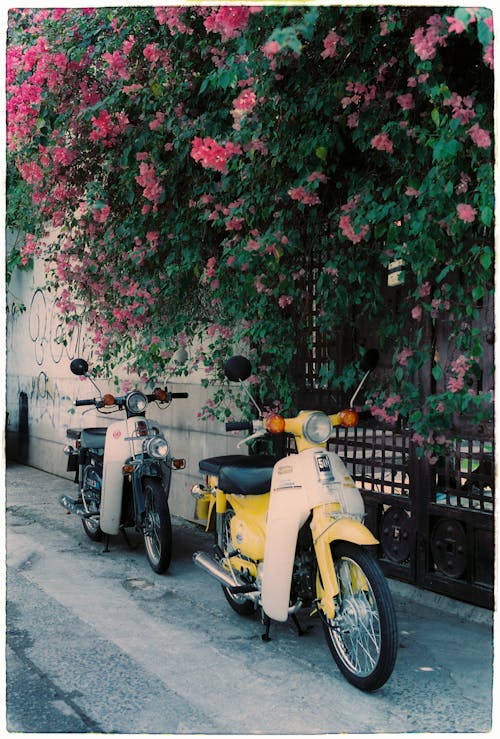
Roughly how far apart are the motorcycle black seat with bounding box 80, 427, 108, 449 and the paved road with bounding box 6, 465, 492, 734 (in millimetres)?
1247

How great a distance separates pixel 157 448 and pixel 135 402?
0.45 metres

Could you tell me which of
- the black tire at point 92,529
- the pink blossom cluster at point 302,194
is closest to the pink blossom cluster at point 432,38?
the pink blossom cluster at point 302,194

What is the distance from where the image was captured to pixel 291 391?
633cm

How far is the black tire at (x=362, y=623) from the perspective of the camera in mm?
3697

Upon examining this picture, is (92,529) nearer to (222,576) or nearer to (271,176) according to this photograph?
(222,576)

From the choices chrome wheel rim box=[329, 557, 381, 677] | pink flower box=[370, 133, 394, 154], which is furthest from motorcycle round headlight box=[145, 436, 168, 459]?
pink flower box=[370, 133, 394, 154]

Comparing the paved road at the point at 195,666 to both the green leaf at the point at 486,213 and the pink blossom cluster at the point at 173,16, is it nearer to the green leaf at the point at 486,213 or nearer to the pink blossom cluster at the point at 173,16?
the green leaf at the point at 486,213

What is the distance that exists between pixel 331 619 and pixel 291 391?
2508 millimetres

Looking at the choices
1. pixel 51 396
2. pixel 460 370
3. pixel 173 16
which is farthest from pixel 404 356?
pixel 51 396

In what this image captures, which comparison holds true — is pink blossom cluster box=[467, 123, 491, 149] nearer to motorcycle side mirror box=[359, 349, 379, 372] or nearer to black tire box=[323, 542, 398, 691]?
motorcycle side mirror box=[359, 349, 379, 372]

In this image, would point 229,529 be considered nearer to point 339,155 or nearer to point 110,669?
point 110,669

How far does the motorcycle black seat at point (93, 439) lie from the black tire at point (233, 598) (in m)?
2.30

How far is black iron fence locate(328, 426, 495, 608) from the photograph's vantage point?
16.6 feet

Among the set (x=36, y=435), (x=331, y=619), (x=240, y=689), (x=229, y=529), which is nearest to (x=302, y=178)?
(x=229, y=529)
